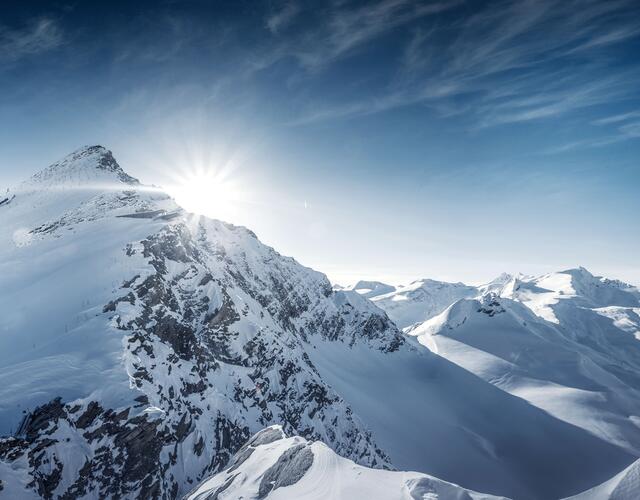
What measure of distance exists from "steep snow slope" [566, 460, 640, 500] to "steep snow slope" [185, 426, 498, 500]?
3965 millimetres

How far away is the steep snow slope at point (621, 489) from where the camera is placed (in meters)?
9.91

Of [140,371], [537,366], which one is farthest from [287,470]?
[537,366]

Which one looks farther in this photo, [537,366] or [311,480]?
[537,366]

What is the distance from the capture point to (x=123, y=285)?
34.6 metres

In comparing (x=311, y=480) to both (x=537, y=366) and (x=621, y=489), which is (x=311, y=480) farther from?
(x=537, y=366)

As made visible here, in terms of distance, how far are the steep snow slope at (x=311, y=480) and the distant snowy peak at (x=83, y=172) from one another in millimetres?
75062

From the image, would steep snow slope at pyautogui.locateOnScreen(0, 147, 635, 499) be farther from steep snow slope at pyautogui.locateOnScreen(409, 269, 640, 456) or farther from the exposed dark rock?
the exposed dark rock

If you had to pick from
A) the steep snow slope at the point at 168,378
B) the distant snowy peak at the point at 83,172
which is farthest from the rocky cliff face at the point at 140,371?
the distant snowy peak at the point at 83,172

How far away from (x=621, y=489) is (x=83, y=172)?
10278 centimetres

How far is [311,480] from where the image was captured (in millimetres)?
16797

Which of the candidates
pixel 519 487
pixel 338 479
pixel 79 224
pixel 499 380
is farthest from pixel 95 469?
pixel 499 380

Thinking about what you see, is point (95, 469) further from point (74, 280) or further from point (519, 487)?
point (519, 487)

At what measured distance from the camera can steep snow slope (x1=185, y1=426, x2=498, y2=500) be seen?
1368 cm

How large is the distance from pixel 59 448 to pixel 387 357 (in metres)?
110
